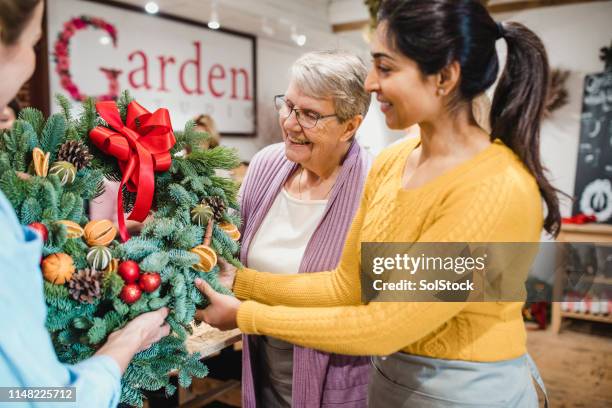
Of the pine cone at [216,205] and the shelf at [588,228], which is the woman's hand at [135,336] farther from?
the shelf at [588,228]

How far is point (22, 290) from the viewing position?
2.10 ft

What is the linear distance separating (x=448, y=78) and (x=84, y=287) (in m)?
0.73

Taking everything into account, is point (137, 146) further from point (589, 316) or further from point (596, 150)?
point (596, 150)

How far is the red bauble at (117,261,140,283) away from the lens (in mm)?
909

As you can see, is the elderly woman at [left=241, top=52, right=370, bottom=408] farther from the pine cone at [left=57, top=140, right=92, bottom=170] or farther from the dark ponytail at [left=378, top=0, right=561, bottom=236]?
the pine cone at [left=57, top=140, right=92, bottom=170]

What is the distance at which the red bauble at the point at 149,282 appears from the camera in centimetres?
92

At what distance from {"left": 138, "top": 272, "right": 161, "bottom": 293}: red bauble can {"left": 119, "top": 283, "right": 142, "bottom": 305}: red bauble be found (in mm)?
15

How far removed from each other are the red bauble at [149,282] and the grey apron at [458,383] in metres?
0.51

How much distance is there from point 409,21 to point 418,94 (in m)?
0.13

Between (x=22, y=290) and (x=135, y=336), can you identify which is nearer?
(x=22, y=290)

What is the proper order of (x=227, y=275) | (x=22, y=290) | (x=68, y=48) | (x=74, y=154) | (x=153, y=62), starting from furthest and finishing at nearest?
(x=153, y=62) → (x=68, y=48) → (x=227, y=275) → (x=74, y=154) → (x=22, y=290)

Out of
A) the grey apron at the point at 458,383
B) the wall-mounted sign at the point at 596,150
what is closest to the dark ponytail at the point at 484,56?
the grey apron at the point at 458,383

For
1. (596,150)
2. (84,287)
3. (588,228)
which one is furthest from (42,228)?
A: (596,150)

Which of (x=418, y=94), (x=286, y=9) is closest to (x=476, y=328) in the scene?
(x=418, y=94)
